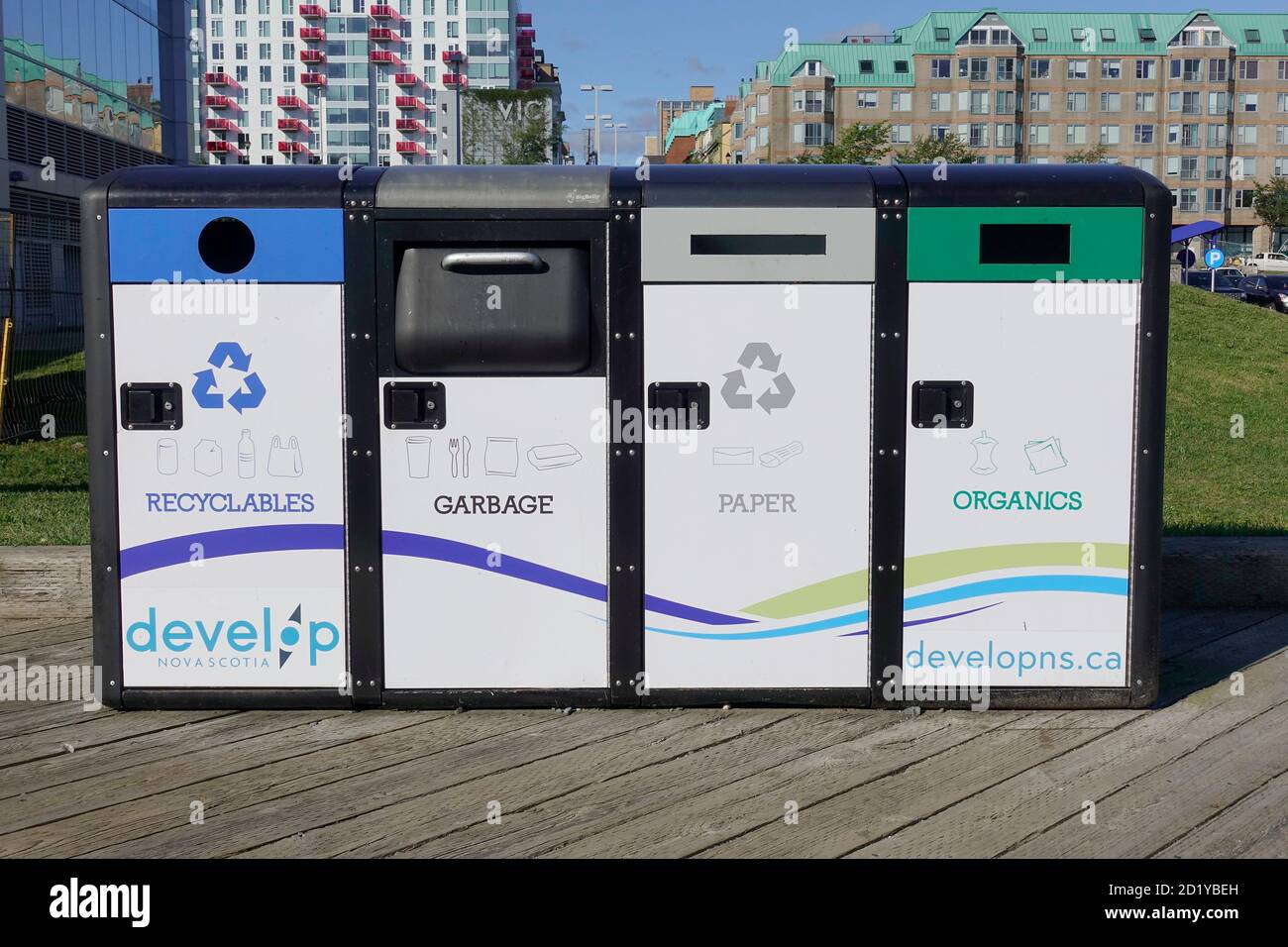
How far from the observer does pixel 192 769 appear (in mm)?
4082

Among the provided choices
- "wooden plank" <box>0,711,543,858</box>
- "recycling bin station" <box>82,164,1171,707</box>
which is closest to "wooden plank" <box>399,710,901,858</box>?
"recycling bin station" <box>82,164,1171,707</box>

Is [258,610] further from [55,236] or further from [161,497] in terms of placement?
[55,236]

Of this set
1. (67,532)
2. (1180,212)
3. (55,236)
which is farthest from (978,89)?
(67,532)

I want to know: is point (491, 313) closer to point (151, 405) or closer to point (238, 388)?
point (238, 388)

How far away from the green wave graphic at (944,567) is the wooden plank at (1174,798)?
0.69 metres

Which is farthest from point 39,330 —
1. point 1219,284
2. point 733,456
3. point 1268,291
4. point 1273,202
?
point 1273,202

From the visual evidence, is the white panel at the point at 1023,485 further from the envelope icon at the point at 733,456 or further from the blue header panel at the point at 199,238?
the blue header panel at the point at 199,238

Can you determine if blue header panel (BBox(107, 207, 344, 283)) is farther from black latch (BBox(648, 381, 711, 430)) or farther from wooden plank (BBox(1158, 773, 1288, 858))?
wooden plank (BBox(1158, 773, 1288, 858))

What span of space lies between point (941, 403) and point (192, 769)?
264 centimetres

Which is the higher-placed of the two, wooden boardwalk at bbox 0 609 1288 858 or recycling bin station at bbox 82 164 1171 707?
recycling bin station at bbox 82 164 1171 707

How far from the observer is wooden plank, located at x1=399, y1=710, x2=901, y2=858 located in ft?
11.6

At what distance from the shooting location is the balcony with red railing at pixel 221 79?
121 metres

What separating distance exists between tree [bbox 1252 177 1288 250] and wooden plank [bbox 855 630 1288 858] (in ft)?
270
